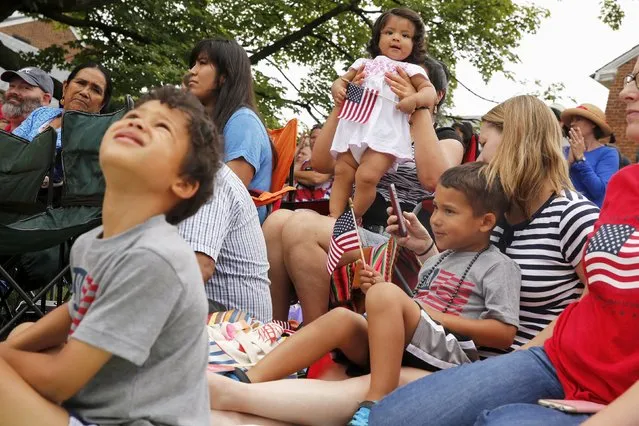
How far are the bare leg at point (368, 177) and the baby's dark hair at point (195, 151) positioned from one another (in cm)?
213

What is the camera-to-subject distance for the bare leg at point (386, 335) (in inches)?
107

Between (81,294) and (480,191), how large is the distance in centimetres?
180

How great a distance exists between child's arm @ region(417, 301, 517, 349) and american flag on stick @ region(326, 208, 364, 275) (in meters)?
0.54

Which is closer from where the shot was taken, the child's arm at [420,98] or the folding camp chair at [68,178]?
the child's arm at [420,98]

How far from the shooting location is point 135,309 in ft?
5.57

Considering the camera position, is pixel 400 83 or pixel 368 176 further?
pixel 400 83

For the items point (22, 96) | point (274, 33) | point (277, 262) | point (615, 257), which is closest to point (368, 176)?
point (277, 262)

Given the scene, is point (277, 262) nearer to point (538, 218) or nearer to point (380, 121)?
point (380, 121)

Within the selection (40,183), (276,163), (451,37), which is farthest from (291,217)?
(451,37)

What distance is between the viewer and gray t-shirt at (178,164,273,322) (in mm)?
3133

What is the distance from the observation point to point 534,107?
3330 millimetres

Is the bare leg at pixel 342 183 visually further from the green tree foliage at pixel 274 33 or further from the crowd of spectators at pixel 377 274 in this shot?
the green tree foliage at pixel 274 33

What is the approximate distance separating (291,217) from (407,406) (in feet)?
5.33

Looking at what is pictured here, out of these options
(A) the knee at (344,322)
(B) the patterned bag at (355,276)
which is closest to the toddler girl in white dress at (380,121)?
(B) the patterned bag at (355,276)
